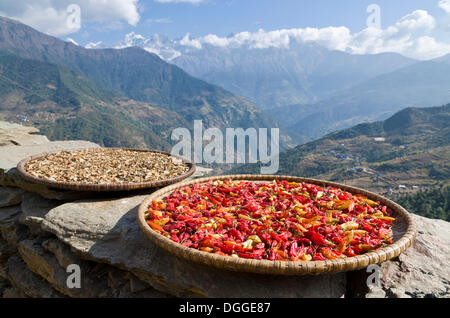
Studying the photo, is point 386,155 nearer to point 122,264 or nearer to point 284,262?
point 284,262

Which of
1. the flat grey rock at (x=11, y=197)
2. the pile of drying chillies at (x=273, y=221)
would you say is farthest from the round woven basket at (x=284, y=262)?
the flat grey rock at (x=11, y=197)

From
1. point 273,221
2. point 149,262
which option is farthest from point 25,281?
point 273,221

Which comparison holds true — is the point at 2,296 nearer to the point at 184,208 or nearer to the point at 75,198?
the point at 75,198

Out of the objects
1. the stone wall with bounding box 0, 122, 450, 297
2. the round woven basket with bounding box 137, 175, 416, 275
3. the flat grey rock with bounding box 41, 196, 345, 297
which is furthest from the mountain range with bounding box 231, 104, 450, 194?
the flat grey rock with bounding box 41, 196, 345, 297

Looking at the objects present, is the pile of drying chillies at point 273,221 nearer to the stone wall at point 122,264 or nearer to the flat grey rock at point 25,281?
the stone wall at point 122,264

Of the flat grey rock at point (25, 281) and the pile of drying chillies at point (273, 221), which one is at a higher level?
the pile of drying chillies at point (273, 221)
